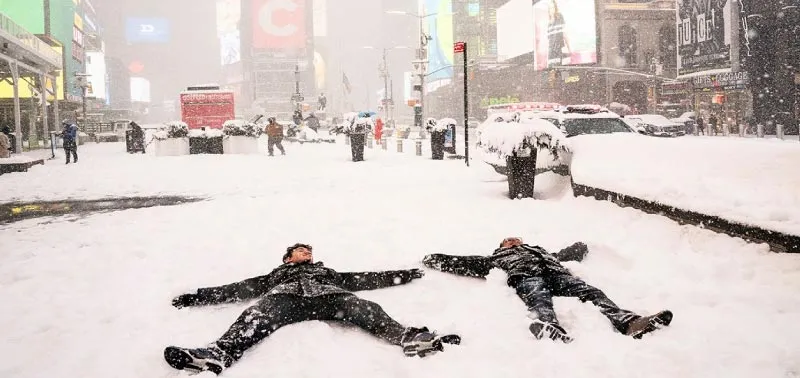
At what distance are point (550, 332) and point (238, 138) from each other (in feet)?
82.5

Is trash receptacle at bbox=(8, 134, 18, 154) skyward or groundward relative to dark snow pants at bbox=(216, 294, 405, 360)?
skyward

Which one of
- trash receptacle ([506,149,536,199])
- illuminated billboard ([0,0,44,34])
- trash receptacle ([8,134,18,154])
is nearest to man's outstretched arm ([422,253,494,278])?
trash receptacle ([506,149,536,199])

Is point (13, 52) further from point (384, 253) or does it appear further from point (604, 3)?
point (604, 3)

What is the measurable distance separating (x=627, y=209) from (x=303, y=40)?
146684mm

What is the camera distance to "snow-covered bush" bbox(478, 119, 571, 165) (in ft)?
34.7

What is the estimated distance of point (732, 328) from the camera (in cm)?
441

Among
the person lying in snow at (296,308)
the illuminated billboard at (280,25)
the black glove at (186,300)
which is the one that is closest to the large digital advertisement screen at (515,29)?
the person lying in snow at (296,308)

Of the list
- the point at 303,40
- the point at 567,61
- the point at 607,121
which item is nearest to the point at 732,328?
the point at 607,121

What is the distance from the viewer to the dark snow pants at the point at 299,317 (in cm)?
398

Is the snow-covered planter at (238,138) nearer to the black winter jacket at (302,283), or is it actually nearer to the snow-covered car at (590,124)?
the snow-covered car at (590,124)

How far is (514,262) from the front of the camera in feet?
18.1

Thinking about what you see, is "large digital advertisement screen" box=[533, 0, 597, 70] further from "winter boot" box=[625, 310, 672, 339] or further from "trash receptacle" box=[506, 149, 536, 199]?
"winter boot" box=[625, 310, 672, 339]

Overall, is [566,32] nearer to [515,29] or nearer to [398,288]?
[515,29]

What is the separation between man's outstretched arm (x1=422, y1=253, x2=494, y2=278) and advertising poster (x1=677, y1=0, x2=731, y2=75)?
39695 millimetres
